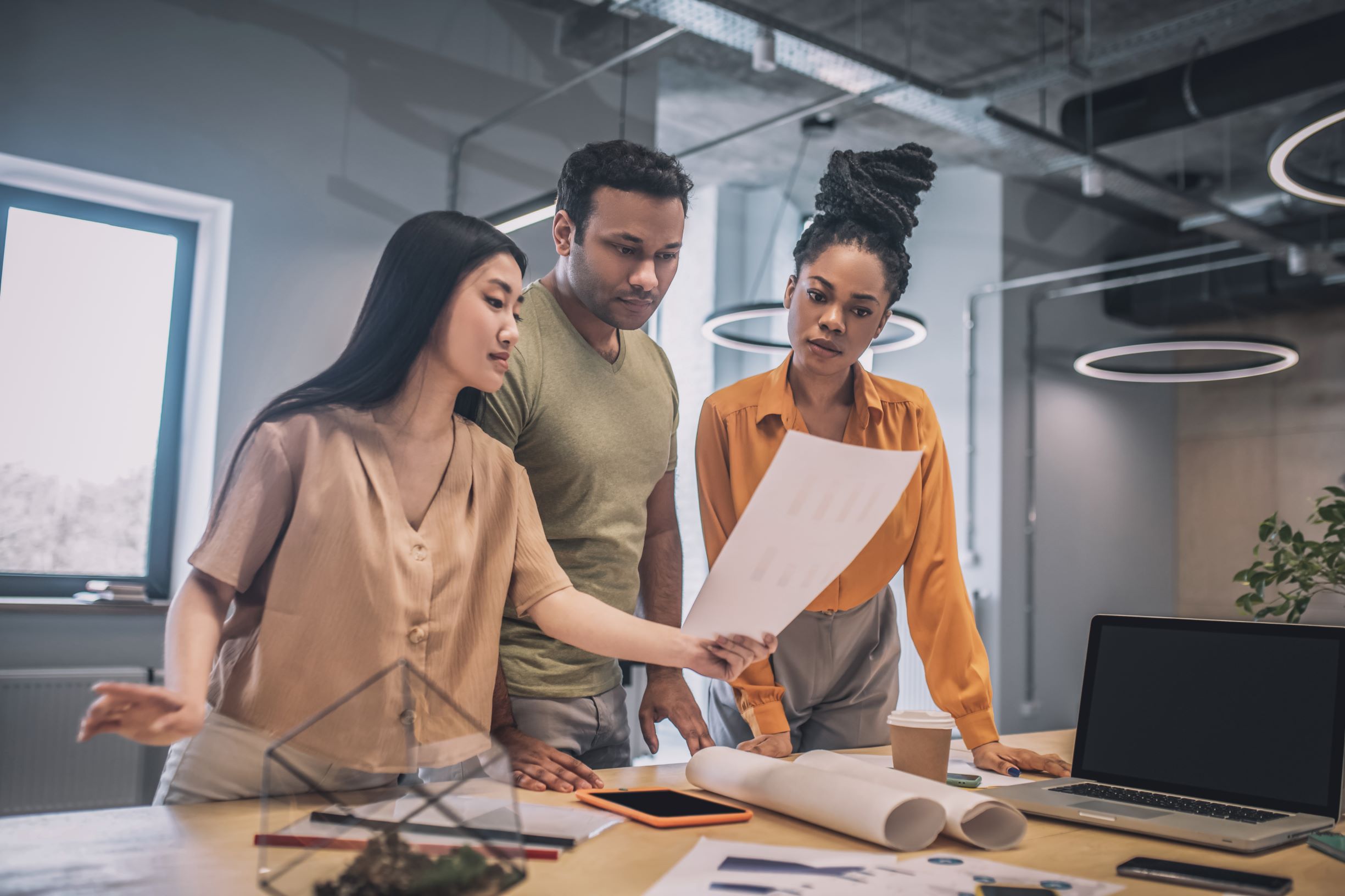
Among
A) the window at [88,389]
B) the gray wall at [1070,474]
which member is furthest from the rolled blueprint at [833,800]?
the gray wall at [1070,474]

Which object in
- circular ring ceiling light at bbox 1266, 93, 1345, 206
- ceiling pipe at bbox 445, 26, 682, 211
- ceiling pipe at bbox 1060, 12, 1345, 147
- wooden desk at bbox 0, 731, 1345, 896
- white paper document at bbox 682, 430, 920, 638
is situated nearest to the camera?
wooden desk at bbox 0, 731, 1345, 896

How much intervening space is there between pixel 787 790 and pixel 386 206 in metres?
3.86

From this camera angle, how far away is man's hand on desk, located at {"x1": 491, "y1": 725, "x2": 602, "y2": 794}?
1.27 m

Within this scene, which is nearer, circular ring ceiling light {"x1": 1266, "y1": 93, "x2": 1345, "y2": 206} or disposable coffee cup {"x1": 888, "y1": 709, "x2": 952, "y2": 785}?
disposable coffee cup {"x1": 888, "y1": 709, "x2": 952, "y2": 785}

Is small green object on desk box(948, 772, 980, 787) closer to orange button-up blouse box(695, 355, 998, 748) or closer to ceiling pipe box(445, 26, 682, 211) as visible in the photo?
orange button-up blouse box(695, 355, 998, 748)

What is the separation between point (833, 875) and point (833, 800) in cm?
14

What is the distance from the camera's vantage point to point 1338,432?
760cm

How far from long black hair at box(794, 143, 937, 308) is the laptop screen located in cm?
69

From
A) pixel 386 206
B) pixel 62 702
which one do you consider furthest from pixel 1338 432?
pixel 62 702

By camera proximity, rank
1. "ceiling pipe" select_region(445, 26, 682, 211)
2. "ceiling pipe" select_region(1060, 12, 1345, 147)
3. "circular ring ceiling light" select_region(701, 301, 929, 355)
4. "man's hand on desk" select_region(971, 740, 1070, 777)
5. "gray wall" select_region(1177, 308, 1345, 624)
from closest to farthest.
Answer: "man's hand on desk" select_region(971, 740, 1070, 777)
"ceiling pipe" select_region(445, 26, 682, 211)
"ceiling pipe" select_region(1060, 12, 1345, 147)
"circular ring ceiling light" select_region(701, 301, 929, 355)
"gray wall" select_region(1177, 308, 1345, 624)

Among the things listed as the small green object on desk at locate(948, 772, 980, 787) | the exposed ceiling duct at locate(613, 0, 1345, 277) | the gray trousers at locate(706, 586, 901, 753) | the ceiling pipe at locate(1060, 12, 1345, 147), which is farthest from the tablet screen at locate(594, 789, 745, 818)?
the ceiling pipe at locate(1060, 12, 1345, 147)

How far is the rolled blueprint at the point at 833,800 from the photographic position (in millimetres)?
1022

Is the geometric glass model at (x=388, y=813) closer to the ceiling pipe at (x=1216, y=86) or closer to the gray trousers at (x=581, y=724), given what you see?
the gray trousers at (x=581, y=724)

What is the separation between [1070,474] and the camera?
7449 mm
